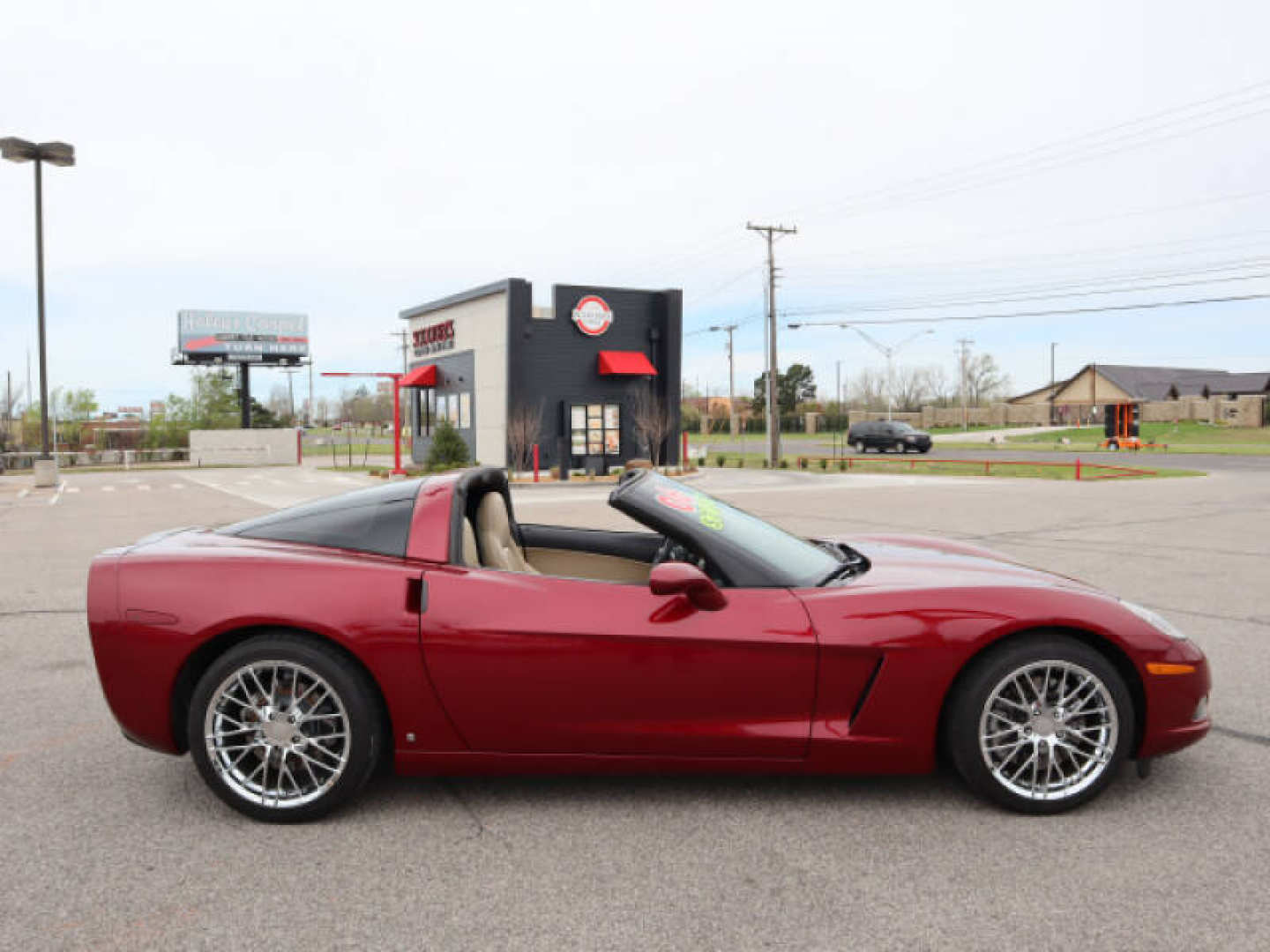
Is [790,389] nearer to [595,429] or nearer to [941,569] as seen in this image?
[595,429]

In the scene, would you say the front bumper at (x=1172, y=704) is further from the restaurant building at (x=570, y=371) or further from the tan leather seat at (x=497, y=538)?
the restaurant building at (x=570, y=371)

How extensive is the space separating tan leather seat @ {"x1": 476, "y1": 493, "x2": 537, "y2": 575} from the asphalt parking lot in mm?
900

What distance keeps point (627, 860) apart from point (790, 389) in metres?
112

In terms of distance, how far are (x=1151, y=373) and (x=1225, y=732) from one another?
10525cm

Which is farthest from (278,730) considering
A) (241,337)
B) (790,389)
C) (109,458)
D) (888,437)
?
(790,389)

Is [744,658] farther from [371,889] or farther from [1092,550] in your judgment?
[1092,550]

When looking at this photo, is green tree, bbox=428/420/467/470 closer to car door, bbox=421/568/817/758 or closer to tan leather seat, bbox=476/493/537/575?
tan leather seat, bbox=476/493/537/575

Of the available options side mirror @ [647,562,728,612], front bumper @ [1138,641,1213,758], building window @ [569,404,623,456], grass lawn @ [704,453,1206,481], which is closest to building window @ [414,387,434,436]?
building window @ [569,404,623,456]

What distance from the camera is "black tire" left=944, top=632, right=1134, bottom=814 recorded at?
11.0 ft

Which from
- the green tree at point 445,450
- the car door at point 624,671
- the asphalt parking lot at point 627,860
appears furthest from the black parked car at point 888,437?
the car door at point 624,671

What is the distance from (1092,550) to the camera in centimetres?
1065

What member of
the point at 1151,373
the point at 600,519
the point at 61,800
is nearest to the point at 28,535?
the point at 600,519

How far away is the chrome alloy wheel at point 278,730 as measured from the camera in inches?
133

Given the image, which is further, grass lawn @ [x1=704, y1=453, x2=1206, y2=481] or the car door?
grass lawn @ [x1=704, y1=453, x2=1206, y2=481]
